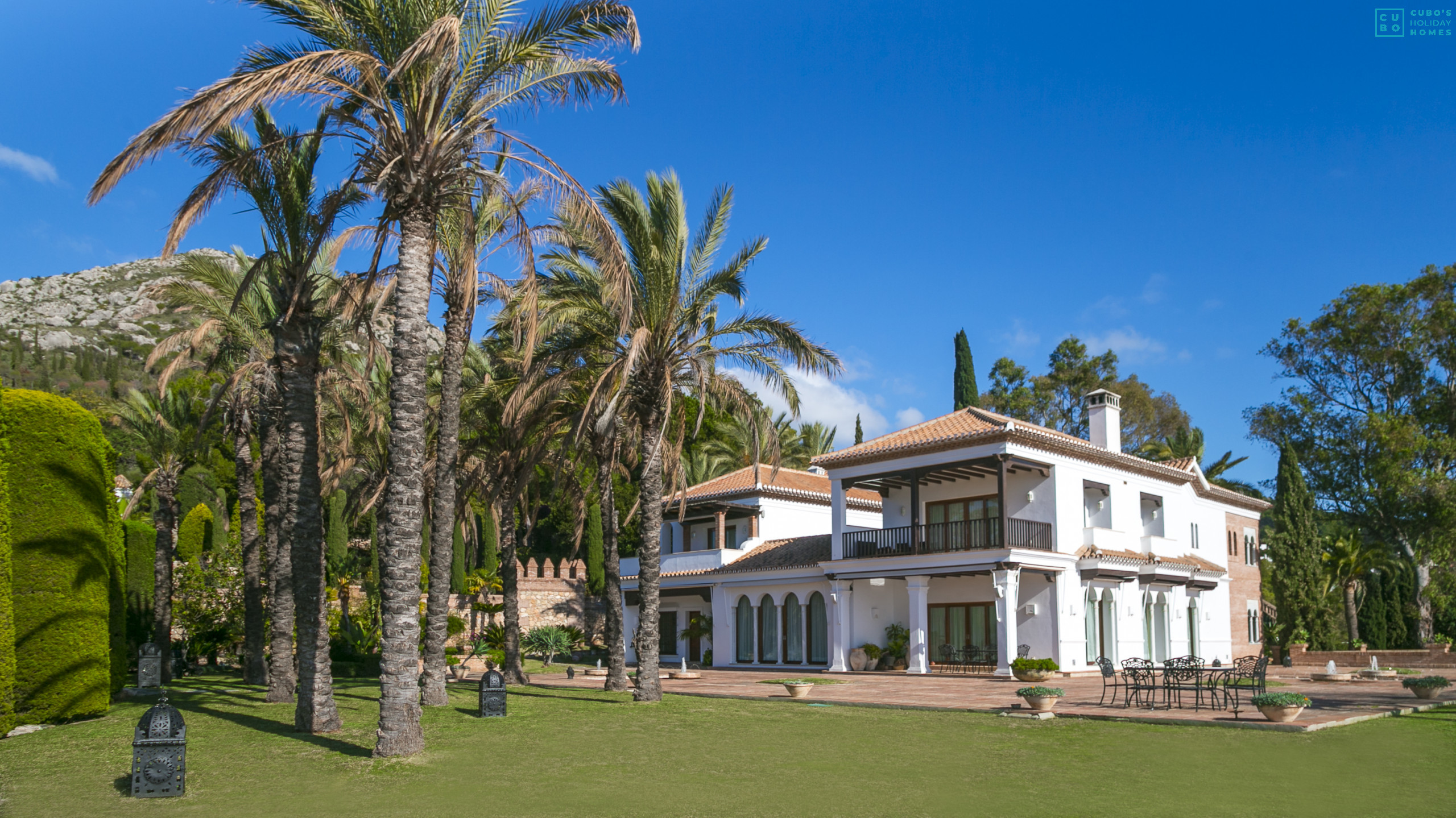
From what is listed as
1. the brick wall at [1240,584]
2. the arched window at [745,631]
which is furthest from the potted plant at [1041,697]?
the brick wall at [1240,584]

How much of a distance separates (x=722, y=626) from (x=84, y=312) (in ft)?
402

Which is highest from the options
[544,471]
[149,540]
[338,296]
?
[338,296]

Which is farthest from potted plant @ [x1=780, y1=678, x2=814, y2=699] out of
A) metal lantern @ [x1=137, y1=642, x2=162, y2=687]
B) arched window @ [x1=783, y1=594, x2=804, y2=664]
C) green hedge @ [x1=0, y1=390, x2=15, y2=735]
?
arched window @ [x1=783, y1=594, x2=804, y2=664]

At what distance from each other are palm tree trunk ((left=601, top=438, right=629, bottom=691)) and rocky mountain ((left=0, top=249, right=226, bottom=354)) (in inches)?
3903

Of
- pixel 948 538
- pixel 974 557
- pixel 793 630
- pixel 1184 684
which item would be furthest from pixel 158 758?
pixel 793 630

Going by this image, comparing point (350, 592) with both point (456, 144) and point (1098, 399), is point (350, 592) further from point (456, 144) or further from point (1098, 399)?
point (456, 144)

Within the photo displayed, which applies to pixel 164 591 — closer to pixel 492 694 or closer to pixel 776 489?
pixel 492 694

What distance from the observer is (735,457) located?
50781mm

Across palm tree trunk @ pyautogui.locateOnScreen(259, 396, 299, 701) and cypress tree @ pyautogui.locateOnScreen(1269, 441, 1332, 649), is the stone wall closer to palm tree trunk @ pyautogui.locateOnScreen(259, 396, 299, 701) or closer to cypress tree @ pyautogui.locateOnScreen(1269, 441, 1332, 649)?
cypress tree @ pyautogui.locateOnScreen(1269, 441, 1332, 649)

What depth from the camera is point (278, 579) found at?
653 inches

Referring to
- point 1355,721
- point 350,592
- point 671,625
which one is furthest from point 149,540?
point 1355,721

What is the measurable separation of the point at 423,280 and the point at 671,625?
96.0ft

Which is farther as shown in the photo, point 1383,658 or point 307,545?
point 1383,658

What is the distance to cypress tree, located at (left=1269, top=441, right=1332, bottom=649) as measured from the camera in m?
37.9
